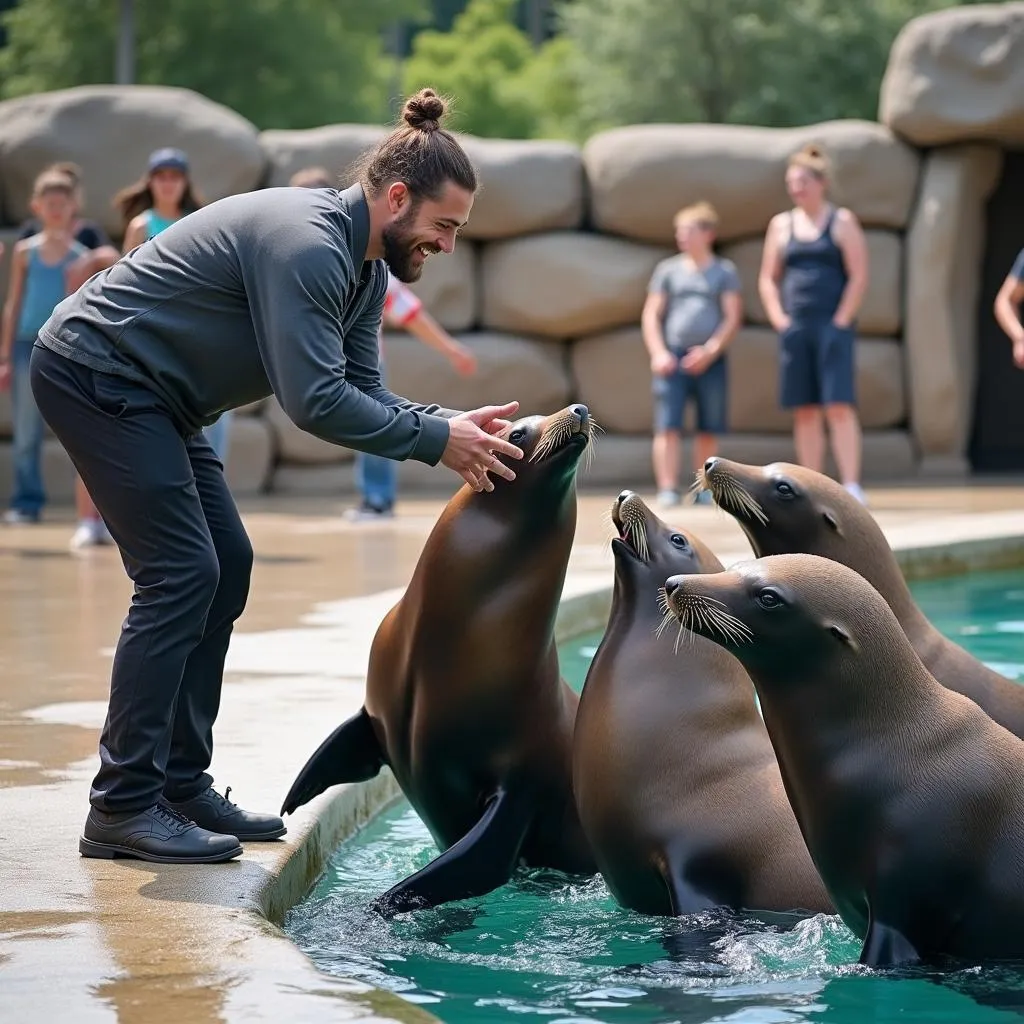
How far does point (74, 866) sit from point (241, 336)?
104 cm

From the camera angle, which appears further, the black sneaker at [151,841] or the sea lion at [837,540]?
the sea lion at [837,540]

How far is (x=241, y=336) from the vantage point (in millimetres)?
3611

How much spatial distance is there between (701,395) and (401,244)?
26.0ft

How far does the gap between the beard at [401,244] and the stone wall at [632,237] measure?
945 cm

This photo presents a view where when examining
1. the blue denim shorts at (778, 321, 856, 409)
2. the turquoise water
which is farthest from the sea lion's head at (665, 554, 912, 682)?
the blue denim shorts at (778, 321, 856, 409)

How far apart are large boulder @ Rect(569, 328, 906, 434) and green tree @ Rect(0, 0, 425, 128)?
24.0 meters

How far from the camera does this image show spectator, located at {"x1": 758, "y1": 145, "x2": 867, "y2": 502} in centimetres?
1056

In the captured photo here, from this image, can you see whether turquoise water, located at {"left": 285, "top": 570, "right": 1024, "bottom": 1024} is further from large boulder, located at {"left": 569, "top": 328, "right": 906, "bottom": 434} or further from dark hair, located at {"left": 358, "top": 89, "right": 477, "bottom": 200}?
large boulder, located at {"left": 569, "top": 328, "right": 906, "bottom": 434}

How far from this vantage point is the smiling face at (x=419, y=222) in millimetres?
3586

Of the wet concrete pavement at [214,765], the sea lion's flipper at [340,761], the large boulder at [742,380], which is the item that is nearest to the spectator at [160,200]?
the wet concrete pavement at [214,765]

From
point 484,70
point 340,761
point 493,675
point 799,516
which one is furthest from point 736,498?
point 484,70

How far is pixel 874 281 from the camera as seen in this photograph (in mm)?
13336

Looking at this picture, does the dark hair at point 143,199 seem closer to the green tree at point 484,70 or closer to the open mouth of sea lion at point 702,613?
the open mouth of sea lion at point 702,613

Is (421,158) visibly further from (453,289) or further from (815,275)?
(453,289)
